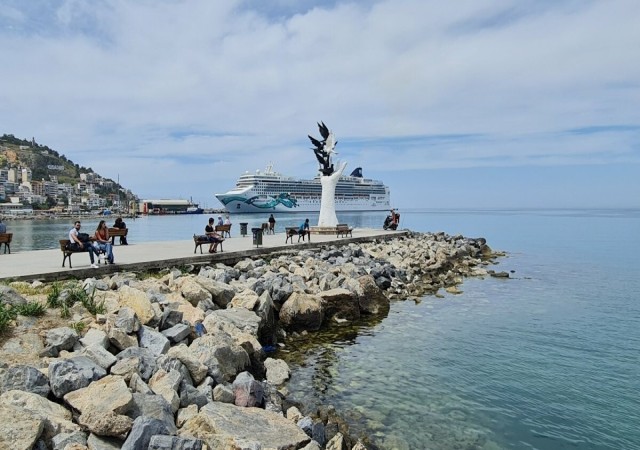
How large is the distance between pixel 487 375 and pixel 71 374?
699 cm

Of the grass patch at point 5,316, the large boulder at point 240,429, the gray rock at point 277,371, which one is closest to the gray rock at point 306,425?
the large boulder at point 240,429

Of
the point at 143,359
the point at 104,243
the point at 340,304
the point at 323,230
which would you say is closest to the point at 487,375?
the point at 340,304

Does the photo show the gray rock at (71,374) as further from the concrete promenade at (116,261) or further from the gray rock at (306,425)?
the concrete promenade at (116,261)

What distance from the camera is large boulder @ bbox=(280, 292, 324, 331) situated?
36.6 ft

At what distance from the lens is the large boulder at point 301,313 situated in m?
11.1

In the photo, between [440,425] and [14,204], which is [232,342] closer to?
[440,425]

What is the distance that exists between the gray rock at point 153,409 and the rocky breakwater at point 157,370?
0.05 feet

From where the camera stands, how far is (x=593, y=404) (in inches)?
298

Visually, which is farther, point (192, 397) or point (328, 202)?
point (328, 202)

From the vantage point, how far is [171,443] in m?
4.32

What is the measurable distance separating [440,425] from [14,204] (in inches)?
6426

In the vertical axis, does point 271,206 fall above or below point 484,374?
above

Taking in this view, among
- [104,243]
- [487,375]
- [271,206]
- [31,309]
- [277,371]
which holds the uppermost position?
[271,206]

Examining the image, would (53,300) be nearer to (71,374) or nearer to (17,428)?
(71,374)
